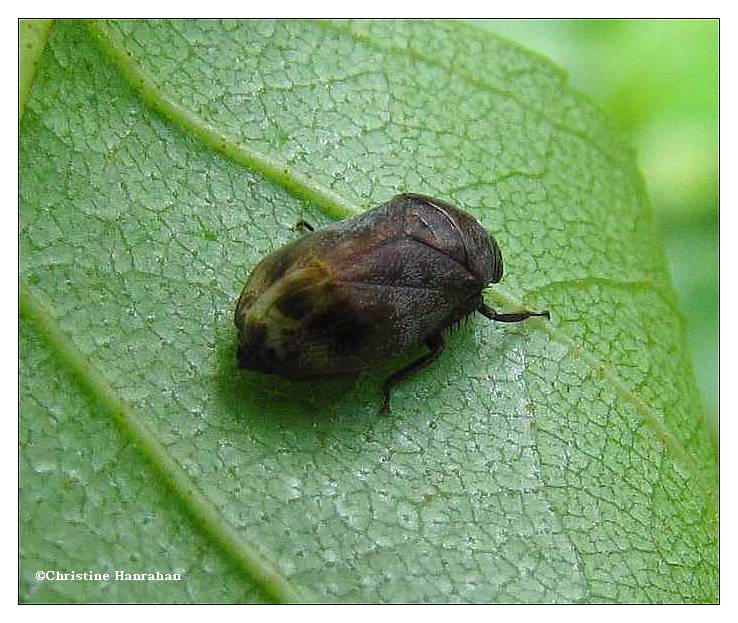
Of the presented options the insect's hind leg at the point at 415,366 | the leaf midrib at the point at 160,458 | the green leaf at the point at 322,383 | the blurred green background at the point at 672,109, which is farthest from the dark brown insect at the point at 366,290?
the blurred green background at the point at 672,109

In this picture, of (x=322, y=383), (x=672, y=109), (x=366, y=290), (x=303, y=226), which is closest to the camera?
(x=366, y=290)

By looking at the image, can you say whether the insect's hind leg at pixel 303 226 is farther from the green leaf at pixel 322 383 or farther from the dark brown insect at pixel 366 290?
the dark brown insect at pixel 366 290

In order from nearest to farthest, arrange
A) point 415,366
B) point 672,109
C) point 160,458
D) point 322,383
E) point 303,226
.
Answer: point 160,458
point 322,383
point 415,366
point 303,226
point 672,109

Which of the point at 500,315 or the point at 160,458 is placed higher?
the point at 500,315

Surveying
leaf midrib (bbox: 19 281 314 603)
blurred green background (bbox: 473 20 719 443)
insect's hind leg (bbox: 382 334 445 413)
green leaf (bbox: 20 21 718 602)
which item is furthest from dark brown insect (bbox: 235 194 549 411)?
blurred green background (bbox: 473 20 719 443)

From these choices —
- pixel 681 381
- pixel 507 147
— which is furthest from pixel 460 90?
pixel 681 381

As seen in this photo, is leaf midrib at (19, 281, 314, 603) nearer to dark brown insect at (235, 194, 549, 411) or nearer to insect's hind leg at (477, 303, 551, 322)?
dark brown insect at (235, 194, 549, 411)

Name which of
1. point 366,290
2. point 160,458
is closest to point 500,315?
point 366,290

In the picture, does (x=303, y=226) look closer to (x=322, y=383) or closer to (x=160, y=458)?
(x=322, y=383)

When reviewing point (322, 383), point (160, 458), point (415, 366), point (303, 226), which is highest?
point (303, 226)
